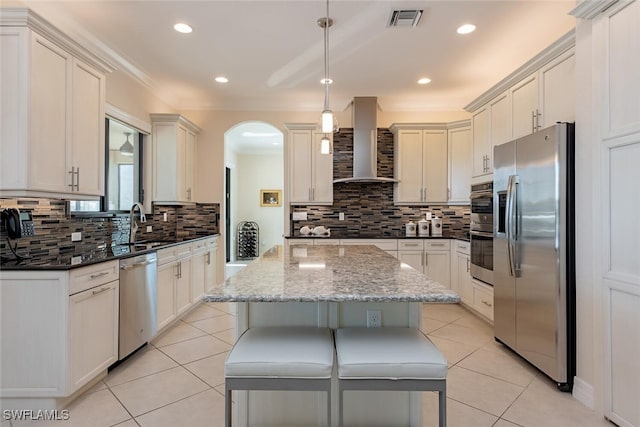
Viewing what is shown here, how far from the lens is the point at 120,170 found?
377 cm

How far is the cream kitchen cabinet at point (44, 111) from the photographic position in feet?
6.82

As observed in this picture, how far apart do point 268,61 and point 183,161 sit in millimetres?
1775

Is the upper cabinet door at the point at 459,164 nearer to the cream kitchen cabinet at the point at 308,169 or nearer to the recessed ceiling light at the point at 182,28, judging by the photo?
the cream kitchen cabinet at the point at 308,169

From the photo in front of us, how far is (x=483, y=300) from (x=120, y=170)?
4160mm

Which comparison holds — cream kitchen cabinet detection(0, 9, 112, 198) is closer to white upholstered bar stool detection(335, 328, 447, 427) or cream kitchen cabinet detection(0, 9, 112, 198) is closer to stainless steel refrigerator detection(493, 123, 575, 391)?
white upholstered bar stool detection(335, 328, 447, 427)

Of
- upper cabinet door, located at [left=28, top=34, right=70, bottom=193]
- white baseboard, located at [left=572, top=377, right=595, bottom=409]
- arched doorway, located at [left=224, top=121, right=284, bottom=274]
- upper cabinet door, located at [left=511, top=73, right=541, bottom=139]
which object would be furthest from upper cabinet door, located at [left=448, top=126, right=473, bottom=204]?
arched doorway, located at [left=224, top=121, right=284, bottom=274]

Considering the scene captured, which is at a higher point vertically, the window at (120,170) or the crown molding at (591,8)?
the crown molding at (591,8)

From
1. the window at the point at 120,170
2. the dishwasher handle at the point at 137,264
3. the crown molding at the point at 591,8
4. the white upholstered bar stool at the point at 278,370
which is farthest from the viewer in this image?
the window at the point at 120,170

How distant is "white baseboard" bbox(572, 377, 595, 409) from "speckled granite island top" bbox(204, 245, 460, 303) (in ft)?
4.70

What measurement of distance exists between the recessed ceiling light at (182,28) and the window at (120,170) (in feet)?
3.82

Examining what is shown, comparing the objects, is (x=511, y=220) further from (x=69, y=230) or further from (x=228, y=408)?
(x=69, y=230)

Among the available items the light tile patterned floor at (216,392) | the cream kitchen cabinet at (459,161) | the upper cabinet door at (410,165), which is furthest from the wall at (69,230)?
the cream kitchen cabinet at (459,161)

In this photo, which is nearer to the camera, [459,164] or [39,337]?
[39,337]

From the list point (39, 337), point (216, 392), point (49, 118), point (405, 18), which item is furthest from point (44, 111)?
point (405, 18)
